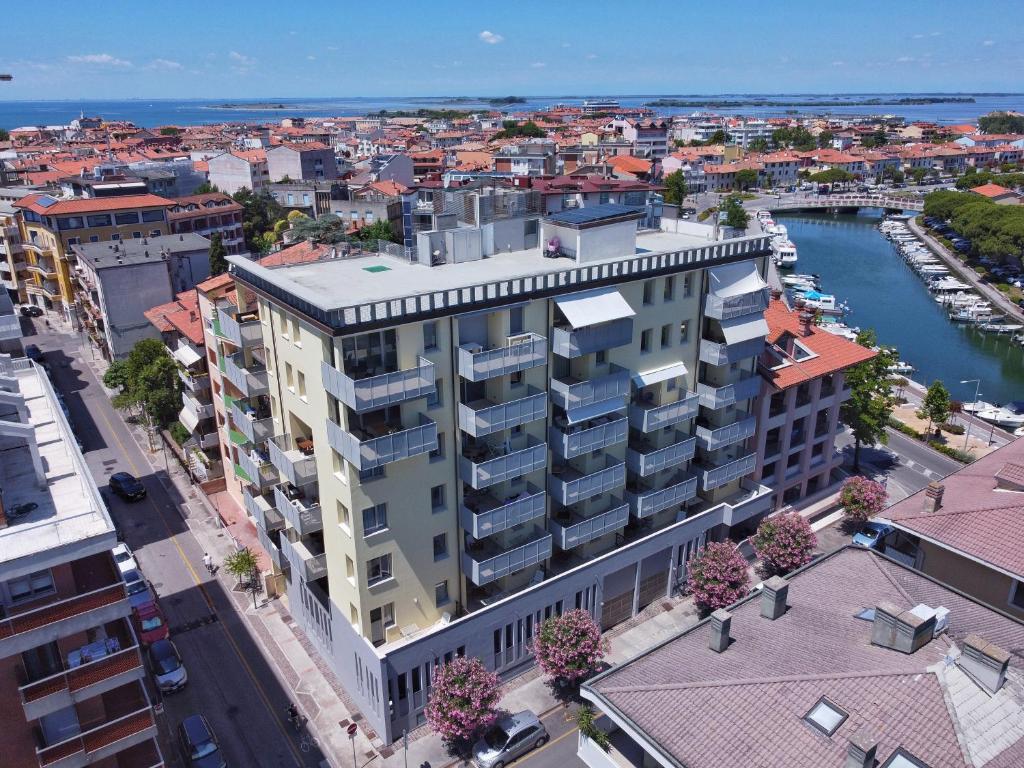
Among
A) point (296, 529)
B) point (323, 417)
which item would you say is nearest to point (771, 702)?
point (323, 417)

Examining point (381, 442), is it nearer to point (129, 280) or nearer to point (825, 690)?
point (825, 690)

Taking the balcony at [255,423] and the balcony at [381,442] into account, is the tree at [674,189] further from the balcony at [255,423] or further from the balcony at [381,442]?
the balcony at [381,442]

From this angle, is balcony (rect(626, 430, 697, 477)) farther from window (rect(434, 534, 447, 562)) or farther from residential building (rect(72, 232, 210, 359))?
residential building (rect(72, 232, 210, 359))

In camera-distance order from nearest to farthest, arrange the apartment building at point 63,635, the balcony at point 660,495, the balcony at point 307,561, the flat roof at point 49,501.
A: 1. the flat roof at point 49,501
2. the apartment building at point 63,635
3. the balcony at point 307,561
4. the balcony at point 660,495

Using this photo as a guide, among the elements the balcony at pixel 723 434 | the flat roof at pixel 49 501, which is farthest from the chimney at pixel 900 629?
the flat roof at pixel 49 501

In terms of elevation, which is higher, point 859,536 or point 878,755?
point 878,755

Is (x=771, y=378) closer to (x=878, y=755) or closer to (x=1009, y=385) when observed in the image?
(x=878, y=755)
